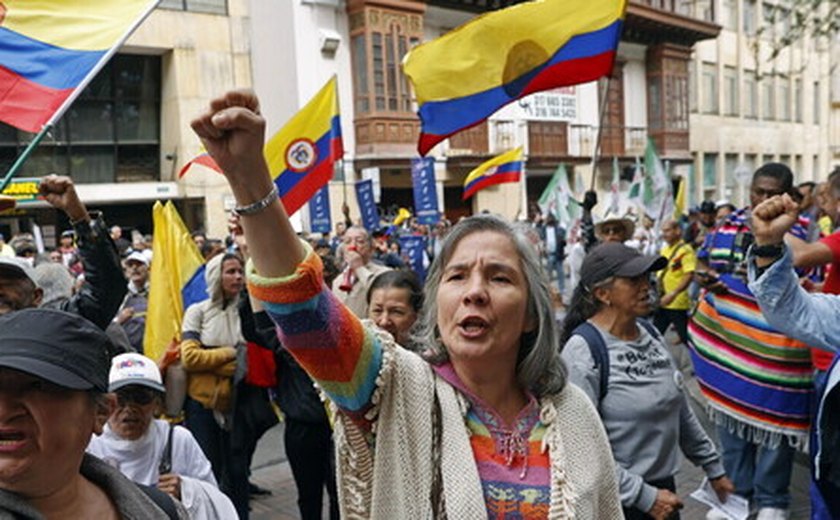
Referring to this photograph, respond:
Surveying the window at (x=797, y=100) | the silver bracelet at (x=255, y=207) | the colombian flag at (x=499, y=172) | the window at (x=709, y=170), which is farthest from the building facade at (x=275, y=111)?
the window at (x=797, y=100)

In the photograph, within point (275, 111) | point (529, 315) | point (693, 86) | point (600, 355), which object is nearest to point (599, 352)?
point (600, 355)

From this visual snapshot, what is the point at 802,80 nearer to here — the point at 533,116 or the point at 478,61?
the point at 533,116

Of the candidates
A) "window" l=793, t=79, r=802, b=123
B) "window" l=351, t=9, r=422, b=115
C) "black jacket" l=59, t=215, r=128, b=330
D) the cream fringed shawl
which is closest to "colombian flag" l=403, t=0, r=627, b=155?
"black jacket" l=59, t=215, r=128, b=330

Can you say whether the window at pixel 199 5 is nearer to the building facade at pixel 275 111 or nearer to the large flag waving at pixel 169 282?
the building facade at pixel 275 111

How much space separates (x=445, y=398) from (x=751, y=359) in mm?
3221

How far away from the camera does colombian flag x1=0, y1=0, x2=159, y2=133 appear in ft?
11.5

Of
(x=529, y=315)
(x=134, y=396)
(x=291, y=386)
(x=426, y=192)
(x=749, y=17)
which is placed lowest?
(x=291, y=386)

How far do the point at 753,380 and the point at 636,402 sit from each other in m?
1.78

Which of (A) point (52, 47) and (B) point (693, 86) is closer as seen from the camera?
(A) point (52, 47)

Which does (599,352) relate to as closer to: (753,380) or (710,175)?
(753,380)

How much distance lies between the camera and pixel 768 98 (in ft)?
122

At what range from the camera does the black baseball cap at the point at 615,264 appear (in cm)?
307

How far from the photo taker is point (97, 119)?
794 inches

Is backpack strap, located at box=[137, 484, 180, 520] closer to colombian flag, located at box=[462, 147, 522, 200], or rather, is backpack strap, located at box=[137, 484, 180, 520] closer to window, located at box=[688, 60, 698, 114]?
colombian flag, located at box=[462, 147, 522, 200]
